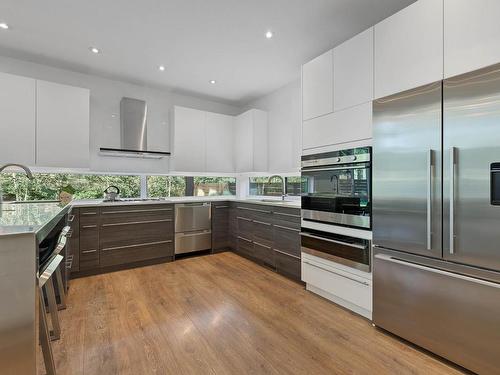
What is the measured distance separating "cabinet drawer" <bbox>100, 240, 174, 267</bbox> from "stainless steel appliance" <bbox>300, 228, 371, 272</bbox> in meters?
2.06

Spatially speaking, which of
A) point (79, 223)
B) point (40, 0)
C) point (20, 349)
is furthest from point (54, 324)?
point (40, 0)

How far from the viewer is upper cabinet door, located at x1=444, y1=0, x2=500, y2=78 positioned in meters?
1.48

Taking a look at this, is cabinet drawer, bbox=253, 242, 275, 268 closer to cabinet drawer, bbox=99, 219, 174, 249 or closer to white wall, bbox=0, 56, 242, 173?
cabinet drawer, bbox=99, 219, 174, 249

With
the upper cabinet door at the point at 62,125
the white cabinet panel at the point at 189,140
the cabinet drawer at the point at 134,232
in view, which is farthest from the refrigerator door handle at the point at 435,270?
the upper cabinet door at the point at 62,125

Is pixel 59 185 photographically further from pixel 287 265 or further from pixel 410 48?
pixel 410 48

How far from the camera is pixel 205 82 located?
4000mm

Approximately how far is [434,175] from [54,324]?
2.86m

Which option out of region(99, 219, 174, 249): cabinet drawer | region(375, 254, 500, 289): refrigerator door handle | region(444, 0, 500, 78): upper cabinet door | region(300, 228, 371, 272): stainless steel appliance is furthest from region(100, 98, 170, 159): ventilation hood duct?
region(444, 0, 500, 78): upper cabinet door

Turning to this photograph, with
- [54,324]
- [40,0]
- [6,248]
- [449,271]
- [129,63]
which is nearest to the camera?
[6,248]

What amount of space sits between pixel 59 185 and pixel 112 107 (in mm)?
1357

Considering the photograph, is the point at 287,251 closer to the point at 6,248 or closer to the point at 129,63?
the point at 6,248

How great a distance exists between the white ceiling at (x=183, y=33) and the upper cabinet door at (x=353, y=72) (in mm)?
333

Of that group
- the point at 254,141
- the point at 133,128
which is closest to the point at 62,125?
the point at 133,128

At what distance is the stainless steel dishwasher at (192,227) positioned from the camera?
3924mm
